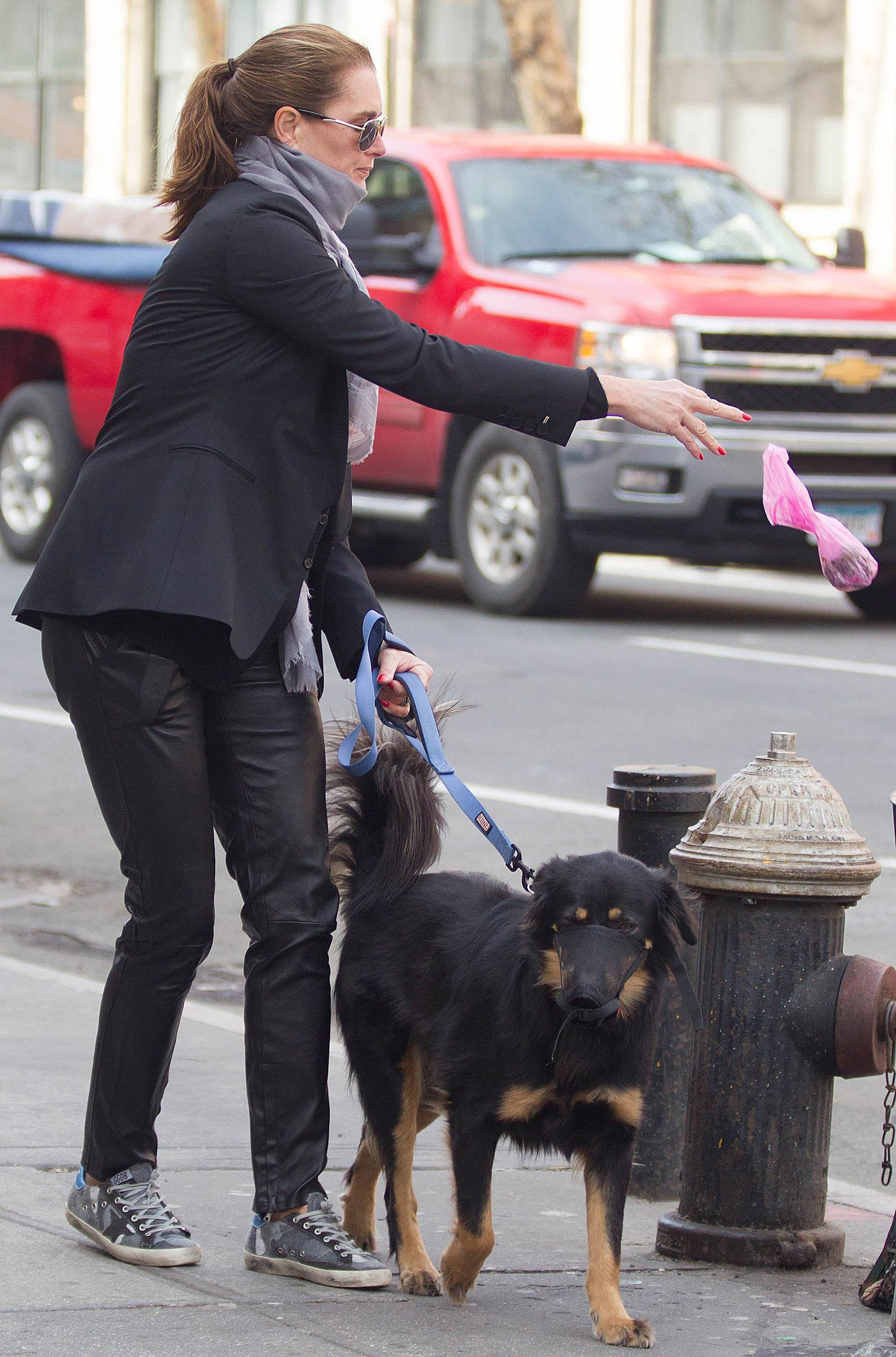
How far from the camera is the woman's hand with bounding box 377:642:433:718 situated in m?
4.17

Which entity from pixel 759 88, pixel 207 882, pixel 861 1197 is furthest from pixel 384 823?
pixel 759 88

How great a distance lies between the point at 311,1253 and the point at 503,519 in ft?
29.1

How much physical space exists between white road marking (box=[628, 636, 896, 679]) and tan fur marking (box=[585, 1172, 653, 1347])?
25.1ft

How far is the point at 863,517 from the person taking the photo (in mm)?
12133

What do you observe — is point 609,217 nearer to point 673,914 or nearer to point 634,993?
point 673,914

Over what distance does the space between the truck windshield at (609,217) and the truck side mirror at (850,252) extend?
51cm

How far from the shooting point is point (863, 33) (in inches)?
965

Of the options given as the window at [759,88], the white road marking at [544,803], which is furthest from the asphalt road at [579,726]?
the window at [759,88]

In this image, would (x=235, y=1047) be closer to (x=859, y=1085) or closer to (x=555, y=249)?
(x=859, y=1085)

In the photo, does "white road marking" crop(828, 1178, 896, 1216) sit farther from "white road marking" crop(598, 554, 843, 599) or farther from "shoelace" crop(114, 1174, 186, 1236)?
"white road marking" crop(598, 554, 843, 599)

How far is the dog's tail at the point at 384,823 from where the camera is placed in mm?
4160

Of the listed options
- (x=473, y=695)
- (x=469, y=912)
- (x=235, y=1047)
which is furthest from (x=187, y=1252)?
(x=473, y=695)

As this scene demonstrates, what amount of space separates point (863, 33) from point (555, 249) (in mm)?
13349

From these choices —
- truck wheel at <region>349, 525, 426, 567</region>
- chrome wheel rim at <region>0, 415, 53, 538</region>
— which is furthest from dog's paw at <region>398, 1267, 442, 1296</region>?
chrome wheel rim at <region>0, 415, 53, 538</region>
